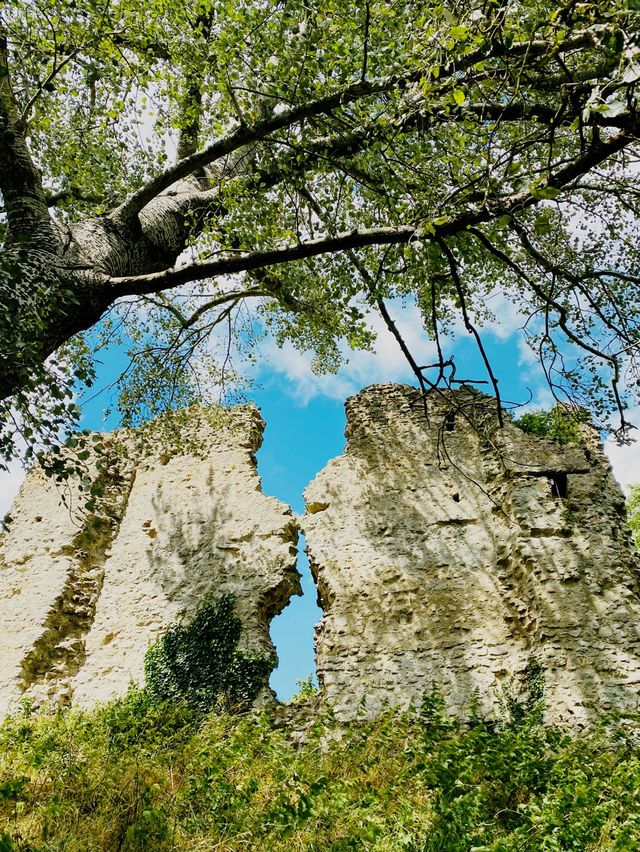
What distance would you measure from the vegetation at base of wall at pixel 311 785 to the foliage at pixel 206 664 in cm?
48

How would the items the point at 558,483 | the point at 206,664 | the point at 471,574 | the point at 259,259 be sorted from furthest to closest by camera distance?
the point at 558,483
the point at 471,574
the point at 206,664
the point at 259,259

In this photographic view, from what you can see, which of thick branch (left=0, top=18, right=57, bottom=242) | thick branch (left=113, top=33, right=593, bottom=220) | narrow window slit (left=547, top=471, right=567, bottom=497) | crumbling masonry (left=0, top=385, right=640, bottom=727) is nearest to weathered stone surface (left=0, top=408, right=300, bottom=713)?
crumbling masonry (left=0, top=385, right=640, bottom=727)

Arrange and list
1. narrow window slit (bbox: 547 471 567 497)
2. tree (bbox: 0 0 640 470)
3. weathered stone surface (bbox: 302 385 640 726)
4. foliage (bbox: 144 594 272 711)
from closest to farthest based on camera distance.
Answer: tree (bbox: 0 0 640 470) < weathered stone surface (bbox: 302 385 640 726) < foliage (bbox: 144 594 272 711) < narrow window slit (bbox: 547 471 567 497)

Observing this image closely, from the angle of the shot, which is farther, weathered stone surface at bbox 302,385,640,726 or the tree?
weathered stone surface at bbox 302,385,640,726

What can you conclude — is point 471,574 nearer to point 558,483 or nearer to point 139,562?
point 558,483

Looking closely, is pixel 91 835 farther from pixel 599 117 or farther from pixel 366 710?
pixel 599 117

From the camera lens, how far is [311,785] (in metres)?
5.10

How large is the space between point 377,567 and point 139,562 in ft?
14.0

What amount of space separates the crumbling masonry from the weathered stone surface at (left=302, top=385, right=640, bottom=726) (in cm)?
2

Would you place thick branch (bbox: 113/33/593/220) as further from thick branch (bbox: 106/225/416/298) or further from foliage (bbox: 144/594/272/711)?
foliage (bbox: 144/594/272/711)

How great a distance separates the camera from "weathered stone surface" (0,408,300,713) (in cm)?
952

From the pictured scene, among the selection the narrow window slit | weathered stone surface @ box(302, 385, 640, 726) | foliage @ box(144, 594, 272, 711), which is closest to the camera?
weathered stone surface @ box(302, 385, 640, 726)

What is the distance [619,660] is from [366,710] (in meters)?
3.32

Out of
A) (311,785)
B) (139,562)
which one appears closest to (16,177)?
(311,785)
